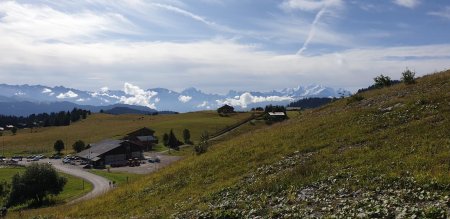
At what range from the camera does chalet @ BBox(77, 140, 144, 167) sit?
157 meters

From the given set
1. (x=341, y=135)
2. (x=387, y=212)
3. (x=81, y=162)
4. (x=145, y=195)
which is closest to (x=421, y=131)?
(x=341, y=135)

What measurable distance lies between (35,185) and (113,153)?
272ft

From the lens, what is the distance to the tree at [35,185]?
79.1 meters

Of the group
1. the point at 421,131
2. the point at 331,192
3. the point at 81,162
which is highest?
the point at 421,131

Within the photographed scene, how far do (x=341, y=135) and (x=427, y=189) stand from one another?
17654 millimetres

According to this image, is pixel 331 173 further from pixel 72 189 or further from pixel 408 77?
pixel 72 189

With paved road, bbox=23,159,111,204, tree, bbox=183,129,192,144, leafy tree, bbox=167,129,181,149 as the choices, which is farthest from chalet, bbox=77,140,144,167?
tree, bbox=183,129,192,144

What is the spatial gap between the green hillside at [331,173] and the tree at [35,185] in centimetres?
4624

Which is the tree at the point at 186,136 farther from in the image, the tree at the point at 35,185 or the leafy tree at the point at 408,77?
the leafy tree at the point at 408,77

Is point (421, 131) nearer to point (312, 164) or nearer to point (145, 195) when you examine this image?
point (312, 164)

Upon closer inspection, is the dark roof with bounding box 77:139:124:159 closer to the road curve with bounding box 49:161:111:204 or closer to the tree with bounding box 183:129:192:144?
the road curve with bounding box 49:161:111:204

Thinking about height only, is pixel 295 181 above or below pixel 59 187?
above

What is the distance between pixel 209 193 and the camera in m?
29.5

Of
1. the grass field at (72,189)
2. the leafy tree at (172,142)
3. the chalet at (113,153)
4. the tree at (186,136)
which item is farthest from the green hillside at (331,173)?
the tree at (186,136)
